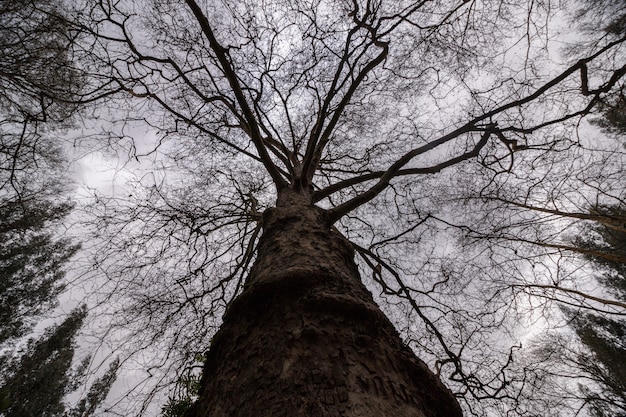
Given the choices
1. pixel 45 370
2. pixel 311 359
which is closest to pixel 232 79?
pixel 311 359

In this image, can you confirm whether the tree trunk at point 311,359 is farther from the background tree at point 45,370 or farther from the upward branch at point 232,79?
the background tree at point 45,370

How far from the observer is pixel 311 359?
917 millimetres

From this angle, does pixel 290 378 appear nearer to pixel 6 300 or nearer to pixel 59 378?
pixel 6 300

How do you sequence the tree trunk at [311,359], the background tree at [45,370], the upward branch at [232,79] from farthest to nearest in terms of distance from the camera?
the background tree at [45,370] < the upward branch at [232,79] < the tree trunk at [311,359]

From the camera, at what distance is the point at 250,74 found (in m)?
4.21

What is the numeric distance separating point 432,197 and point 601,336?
36.5 ft

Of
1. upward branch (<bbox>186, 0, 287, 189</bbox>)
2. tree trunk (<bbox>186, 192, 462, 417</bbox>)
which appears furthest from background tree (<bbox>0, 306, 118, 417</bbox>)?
tree trunk (<bbox>186, 192, 462, 417</bbox>)

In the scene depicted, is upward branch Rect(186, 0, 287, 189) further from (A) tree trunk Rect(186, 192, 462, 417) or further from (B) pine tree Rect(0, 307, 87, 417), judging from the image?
(B) pine tree Rect(0, 307, 87, 417)

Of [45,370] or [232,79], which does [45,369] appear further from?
[232,79]

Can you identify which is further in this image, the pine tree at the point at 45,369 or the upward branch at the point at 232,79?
the pine tree at the point at 45,369

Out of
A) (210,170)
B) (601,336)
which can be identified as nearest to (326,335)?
(210,170)

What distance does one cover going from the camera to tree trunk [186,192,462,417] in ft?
2.61

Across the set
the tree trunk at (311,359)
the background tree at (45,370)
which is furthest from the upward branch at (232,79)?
the background tree at (45,370)

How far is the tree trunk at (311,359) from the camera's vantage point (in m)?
0.80
